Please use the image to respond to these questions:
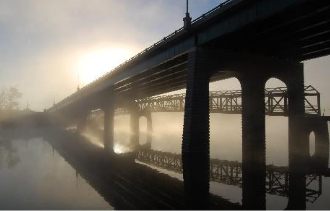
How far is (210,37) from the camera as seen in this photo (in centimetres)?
2784

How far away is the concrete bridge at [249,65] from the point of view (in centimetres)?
1986

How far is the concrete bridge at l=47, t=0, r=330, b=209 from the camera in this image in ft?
65.2

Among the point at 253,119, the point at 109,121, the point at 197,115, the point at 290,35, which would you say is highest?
the point at 290,35

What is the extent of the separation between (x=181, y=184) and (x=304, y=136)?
76.0 feet

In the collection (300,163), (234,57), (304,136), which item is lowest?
(300,163)

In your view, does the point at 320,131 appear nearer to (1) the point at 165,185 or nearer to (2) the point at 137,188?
(1) the point at 165,185

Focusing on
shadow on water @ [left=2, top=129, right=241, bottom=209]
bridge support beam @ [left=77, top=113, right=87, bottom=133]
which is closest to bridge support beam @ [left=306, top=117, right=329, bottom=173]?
shadow on water @ [left=2, top=129, right=241, bottom=209]

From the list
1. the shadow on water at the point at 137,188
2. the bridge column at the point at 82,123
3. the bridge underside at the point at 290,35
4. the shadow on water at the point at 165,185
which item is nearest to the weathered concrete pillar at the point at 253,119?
the bridge underside at the point at 290,35

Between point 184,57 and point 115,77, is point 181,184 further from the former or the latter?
point 115,77

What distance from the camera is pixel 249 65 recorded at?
3269 centimetres

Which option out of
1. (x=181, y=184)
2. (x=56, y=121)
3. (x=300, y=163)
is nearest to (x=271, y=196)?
(x=181, y=184)

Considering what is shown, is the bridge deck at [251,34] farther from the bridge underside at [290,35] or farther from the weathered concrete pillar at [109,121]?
the weathered concrete pillar at [109,121]

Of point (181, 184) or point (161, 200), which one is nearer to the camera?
point (161, 200)

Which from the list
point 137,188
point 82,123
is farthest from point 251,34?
point 82,123
